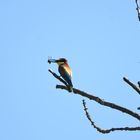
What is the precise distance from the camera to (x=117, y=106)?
3.52 m

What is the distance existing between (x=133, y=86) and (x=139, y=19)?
891 millimetres

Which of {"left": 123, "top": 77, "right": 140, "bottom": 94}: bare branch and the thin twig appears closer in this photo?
the thin twig

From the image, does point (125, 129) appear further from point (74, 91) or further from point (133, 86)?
point (74, 91)

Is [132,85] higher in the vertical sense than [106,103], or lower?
higher

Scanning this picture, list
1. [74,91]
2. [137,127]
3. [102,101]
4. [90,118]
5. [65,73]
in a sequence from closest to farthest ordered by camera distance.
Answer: [137,127] < [102,101] < [74,91] < [90,118] < [65,73]

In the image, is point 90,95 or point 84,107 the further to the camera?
point 84,107

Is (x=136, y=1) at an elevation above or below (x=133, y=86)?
above

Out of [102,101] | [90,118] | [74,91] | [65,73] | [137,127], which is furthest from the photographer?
[65,73]

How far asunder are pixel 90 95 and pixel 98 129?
1.90 ft

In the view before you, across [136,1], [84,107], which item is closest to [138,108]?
[84,107]

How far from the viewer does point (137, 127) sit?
11.2 feet

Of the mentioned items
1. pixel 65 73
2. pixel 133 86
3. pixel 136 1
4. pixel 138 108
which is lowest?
pixel 138 108

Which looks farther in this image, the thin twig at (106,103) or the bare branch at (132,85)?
the bare branch at (132,85)

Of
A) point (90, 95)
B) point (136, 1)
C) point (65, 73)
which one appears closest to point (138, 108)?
point (90, 95)
